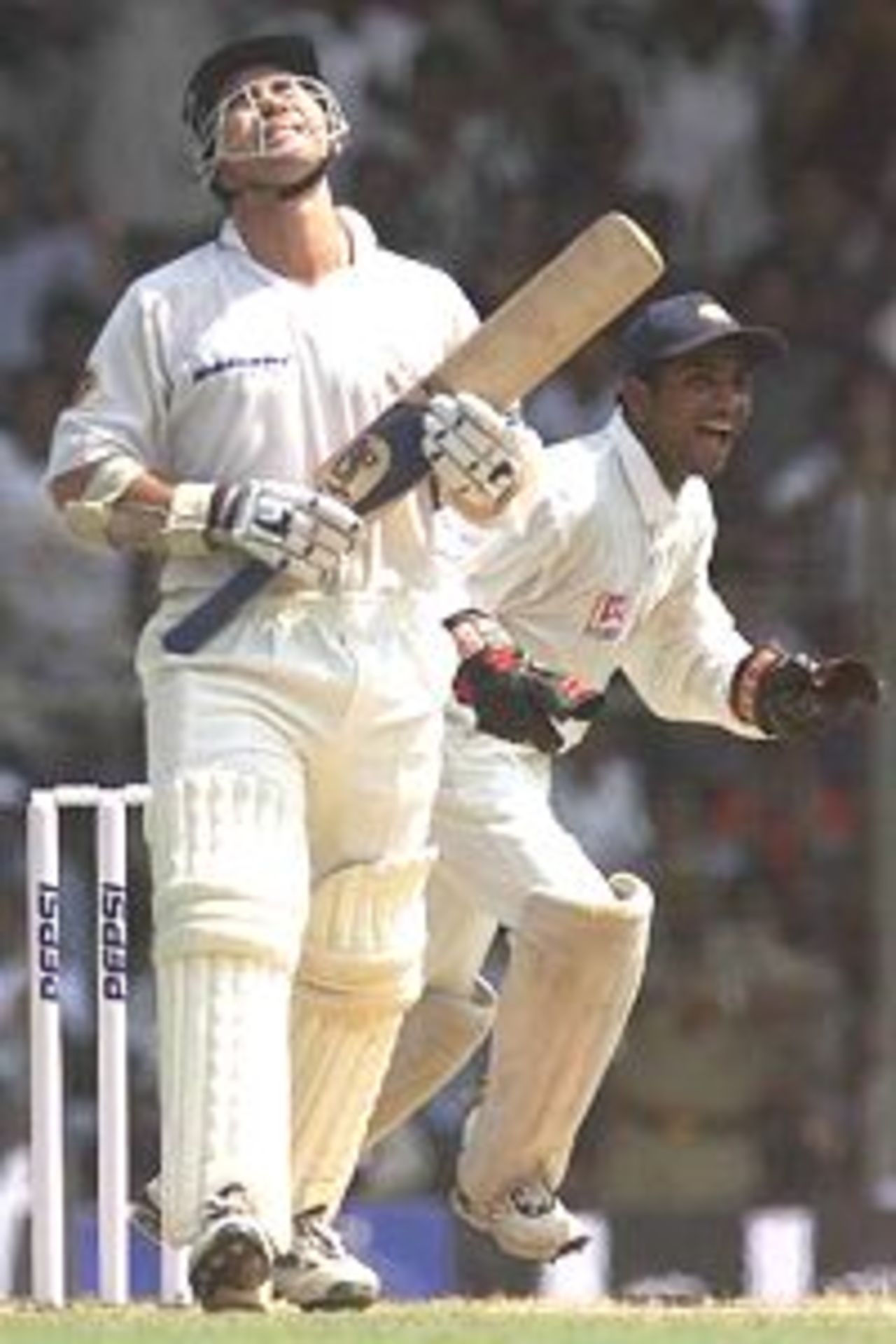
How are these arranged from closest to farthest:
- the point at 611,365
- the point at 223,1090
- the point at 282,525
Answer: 1. the point at 223,1090
2. the point at 282,525
3. the point at 611,365

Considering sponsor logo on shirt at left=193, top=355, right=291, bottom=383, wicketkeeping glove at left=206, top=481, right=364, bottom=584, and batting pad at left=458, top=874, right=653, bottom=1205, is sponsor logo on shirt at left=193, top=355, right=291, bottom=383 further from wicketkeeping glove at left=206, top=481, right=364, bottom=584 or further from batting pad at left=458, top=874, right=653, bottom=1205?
batting pad at left=458, top=874, right=653, bottom=1205

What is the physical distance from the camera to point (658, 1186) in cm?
1364

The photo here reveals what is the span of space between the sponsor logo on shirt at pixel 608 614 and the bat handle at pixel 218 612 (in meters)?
1.55

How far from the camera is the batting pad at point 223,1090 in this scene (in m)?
7.95

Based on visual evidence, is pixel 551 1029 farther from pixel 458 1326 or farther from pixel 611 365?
pixel 611 365

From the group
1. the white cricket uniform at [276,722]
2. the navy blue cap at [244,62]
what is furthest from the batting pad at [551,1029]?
the navy blue cap at [244,62]

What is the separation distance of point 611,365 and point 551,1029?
487 cm

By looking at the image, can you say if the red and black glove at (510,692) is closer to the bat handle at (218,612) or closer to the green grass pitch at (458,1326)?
the bat handle at (218,612)

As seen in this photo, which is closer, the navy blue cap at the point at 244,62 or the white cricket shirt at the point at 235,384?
the white cricket shirt at the point at 235,384

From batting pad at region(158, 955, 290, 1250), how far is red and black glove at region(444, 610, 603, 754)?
0.84 metres

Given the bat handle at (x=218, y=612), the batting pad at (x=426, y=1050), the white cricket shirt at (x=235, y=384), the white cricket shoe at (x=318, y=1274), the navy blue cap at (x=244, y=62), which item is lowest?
the white cricket shoe at (x=318, y=1274)

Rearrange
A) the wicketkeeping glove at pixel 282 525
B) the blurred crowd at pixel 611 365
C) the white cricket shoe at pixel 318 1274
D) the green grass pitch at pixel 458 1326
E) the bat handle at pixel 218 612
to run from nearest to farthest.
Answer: the green grass pitch at pixel 458 1326, the wicketkeeping glove at pixel 282 525, the bat handle at pixel 218 612, the white cricket shoe at pixel 318 1274, the blurred crowd at pixel 611 365

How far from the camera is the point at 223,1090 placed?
7.97 m

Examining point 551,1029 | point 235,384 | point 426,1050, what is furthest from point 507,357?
point 426,1050
